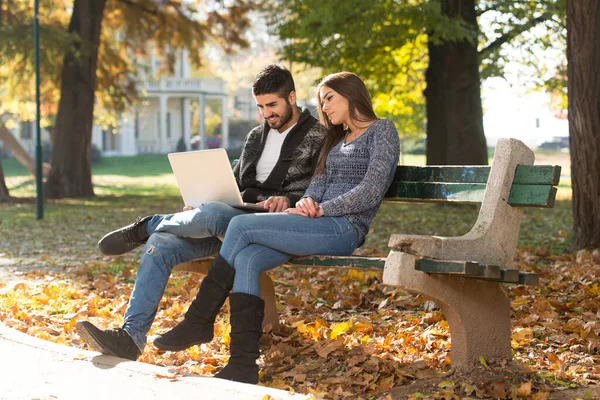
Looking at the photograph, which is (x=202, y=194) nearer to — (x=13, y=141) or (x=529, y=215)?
(x=529, y=215)

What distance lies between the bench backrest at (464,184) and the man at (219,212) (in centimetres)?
57

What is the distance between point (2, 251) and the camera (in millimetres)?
11711

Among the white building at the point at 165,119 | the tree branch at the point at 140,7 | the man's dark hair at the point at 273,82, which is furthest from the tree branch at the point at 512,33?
the white building at the point at 165,119

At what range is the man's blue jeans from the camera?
5051 millimetres

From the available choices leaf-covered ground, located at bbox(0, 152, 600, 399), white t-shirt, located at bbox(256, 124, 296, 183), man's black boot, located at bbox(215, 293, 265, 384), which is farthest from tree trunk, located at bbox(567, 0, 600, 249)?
man's black boot, located at bbox(215, 293, 265, 384)

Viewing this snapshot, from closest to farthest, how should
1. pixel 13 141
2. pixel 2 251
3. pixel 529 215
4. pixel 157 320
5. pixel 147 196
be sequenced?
pixel 157 320 < pixel 2 251 < pixel 529 215 < pixel 147 196 < pixel 13 141

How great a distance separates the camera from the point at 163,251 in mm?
5172

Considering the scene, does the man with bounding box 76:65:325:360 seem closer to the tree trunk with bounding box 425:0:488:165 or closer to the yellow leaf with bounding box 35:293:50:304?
the yellow leaf with bounding box 35:293:50:304

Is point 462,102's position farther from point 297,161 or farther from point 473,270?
point 473,270

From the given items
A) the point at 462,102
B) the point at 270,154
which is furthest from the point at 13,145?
the point at 270,154

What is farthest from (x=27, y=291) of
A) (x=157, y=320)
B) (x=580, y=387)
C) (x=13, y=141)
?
(x=13, y=141)

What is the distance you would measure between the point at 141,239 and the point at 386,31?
40.5 feet

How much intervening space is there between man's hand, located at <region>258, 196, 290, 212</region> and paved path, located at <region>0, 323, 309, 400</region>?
1112 millimetres

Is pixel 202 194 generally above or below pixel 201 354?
above
